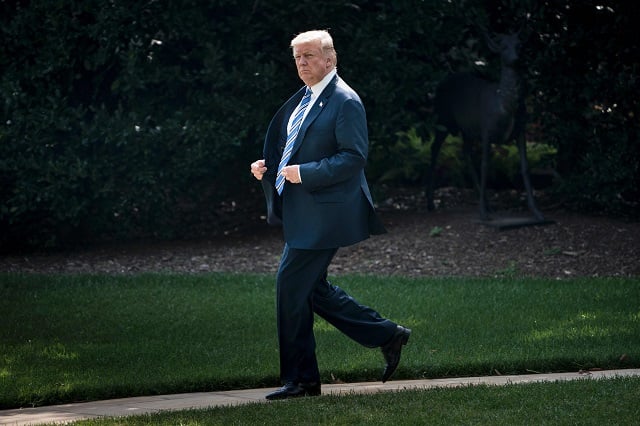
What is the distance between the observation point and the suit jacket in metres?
5.76

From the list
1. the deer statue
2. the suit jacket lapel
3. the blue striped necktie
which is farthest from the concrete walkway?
the deer statue

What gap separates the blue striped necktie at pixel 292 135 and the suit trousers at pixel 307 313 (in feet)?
1.13

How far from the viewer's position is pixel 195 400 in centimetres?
615

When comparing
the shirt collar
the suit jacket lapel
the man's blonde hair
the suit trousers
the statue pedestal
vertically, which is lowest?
the statue pedestal

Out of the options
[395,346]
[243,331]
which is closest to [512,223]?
[243,331]

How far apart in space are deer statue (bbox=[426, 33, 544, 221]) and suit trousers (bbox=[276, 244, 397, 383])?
6.10m

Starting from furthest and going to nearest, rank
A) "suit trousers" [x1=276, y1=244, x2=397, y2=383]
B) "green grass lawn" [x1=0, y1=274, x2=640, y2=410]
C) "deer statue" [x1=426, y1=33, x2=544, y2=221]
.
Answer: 1. "deer statue" [x1=426, y1=33, x2=544, y2=221]
2. "green grass lawn" [x1=0, y1=274, x2=640, y2=410]
3. "suit trousers" [x1=276, y1=244, x2=397, y2=383]

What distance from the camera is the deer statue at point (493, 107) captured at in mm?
11844

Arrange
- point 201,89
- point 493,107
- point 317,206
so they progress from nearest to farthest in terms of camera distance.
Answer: point 317,206
point 493,107
point 201,89

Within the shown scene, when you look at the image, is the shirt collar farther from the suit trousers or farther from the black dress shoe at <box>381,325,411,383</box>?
the black dress shoe at <box>381,325,411,383</box>

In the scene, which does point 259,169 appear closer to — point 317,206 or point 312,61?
point 317,206

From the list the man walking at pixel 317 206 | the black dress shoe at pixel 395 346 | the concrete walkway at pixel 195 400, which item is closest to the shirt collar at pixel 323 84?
the man walking at pixel 317 206

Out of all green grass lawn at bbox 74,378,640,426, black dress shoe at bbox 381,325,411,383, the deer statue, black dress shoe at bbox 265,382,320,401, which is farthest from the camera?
the deer statue

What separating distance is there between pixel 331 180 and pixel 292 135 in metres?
0.39
